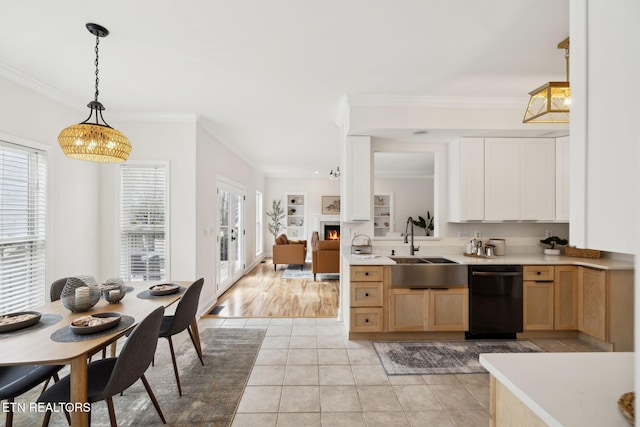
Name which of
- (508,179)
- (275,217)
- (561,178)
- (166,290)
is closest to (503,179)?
(508,179)

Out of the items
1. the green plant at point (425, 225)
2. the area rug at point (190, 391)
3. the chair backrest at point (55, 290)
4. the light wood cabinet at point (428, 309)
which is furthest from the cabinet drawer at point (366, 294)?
the chair backrest at point (55, 290)

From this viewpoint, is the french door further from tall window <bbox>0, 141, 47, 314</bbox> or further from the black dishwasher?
the black dishwasher

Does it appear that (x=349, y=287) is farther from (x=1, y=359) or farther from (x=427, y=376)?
(x=1, y=359)

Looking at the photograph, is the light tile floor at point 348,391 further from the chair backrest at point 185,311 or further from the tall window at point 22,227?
the tall window at point 22,227

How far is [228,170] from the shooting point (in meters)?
5.40

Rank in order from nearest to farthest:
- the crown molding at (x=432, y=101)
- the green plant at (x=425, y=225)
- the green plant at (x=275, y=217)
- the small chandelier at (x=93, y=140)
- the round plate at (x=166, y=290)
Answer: the small chandelier at (x=93, y=140) < the round plate at (x=166, y=290) < the crown molding at (x=432, y=101) < the green plant at (x=425, y=225) < the green plant at (x=275, y=217)

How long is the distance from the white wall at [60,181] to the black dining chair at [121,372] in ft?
6.59

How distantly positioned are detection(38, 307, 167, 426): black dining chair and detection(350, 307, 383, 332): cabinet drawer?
1.99m

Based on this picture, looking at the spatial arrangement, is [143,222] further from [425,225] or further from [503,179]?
[425,225]

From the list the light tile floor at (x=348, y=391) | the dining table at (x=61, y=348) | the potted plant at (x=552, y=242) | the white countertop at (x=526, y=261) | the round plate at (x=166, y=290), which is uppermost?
the potted plant at (x=552, y=242)

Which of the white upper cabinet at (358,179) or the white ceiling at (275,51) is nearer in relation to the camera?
the white ceiling at (275,51)

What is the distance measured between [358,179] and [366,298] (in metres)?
1.36

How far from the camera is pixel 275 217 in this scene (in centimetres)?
923

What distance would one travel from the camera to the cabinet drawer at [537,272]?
3.20 m
